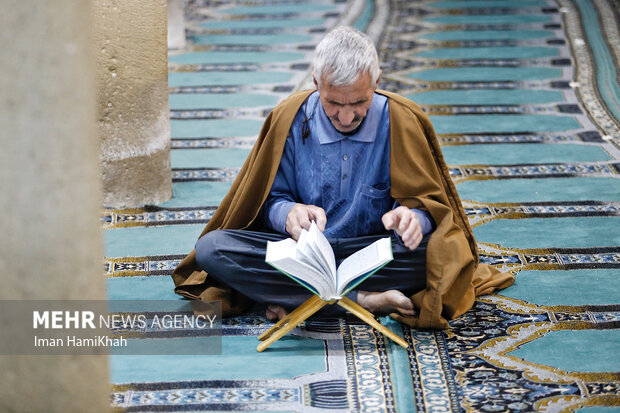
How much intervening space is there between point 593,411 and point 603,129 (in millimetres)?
3297

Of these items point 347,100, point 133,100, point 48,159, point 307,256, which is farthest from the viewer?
point 133,100

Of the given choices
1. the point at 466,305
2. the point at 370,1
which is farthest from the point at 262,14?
the point at 466,305

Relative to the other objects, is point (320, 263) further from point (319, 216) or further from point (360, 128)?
point (360, 128)

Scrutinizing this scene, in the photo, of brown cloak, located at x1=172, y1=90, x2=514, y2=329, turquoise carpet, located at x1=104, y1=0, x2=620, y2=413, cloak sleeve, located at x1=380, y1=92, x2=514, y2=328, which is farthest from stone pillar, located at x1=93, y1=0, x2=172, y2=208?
cloak sleeve, located at x1=380, y1=92, x2=514, y2=328

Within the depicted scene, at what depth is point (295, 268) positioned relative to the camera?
113 inches

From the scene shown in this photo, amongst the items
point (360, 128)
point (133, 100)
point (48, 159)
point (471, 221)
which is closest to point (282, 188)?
point (360, 128)

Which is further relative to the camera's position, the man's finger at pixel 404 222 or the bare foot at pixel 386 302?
the bare foot at pixel 386 302

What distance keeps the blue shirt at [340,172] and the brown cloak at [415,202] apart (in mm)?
39

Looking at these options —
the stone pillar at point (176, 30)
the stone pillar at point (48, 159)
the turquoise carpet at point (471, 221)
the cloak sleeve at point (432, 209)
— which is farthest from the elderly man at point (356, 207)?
the stone pillar at point (176, 30)

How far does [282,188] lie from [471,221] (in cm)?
128

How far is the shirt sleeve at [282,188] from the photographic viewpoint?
325cm

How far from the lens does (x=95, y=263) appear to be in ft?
5.53

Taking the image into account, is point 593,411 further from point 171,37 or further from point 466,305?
point 171,37

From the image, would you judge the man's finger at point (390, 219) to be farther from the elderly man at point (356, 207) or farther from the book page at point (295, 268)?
the book page at point (295, 268)
